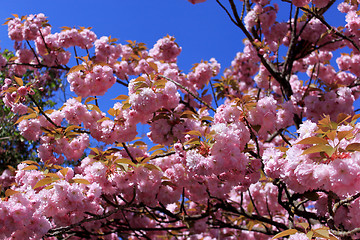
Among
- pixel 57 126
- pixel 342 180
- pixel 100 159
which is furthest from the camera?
pixel 57 126

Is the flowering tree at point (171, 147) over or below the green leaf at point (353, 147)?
over

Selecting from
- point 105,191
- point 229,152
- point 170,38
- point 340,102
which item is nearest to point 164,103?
point 229,152

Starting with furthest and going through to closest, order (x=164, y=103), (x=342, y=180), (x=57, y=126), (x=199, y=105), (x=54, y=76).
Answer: (x=54, y=76)
(x=199, y=105)
(x=57, y=126)
(x=164, y=103)
(x=342, y=180)

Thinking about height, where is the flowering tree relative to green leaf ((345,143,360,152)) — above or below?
above

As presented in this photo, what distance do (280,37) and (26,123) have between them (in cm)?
429

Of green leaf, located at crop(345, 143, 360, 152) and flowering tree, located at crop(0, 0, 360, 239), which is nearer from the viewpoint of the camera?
green leaf, located at crop(345, 143, 360, 152)

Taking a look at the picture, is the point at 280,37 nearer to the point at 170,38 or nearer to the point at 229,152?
the point at 170,38

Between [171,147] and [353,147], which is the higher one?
[171,147]

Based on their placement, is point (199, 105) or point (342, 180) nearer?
point (342, 180)

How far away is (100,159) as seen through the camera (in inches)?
109

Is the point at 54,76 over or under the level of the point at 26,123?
over

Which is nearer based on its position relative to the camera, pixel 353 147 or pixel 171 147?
pixel 353 147

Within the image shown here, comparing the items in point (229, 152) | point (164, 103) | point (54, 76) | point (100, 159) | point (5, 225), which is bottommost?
point (5, 225)

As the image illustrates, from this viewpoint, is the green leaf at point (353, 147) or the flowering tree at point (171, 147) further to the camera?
the flowering tree at point (171, 147)
